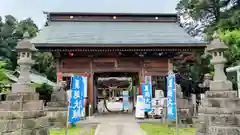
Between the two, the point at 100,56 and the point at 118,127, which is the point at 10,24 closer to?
the point at 100,56

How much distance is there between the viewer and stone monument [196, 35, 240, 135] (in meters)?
4.44

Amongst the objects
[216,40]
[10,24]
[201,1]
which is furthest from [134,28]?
[10,24]

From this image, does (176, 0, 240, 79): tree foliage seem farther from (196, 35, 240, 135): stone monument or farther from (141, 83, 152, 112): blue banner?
(196, 35, 240, 135): stone monument

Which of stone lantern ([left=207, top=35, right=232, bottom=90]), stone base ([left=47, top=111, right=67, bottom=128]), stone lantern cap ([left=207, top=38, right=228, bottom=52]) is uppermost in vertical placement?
stone lantern cap ([left=207, top=38, right=228, bottom=52])

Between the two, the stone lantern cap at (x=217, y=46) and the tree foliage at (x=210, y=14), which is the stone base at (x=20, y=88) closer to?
the stone lantern cap at (x=217, y=46)

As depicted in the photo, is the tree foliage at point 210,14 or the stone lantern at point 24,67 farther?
the tree foliage at point 210,14

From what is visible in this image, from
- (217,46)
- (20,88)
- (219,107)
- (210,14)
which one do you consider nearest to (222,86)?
(219,107)

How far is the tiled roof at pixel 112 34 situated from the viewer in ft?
34.7

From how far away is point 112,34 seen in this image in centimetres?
1253

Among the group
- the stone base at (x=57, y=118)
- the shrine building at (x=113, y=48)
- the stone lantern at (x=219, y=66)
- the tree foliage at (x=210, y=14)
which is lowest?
the stone base at (x=57, y=118)

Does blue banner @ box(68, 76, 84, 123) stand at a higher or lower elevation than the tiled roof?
lower

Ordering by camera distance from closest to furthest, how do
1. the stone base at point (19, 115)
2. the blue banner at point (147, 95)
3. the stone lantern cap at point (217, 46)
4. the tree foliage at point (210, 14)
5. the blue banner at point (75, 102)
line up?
the stone base at point (19, 115)
the stone lantern cap at point (217, 46)
the blue banner at point (75, 102)
the blue banner at point (147, 95)
the tree foliage at point (210, 14)

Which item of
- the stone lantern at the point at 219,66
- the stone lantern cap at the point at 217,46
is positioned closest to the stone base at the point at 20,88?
the stone lantern at the point at 219,66

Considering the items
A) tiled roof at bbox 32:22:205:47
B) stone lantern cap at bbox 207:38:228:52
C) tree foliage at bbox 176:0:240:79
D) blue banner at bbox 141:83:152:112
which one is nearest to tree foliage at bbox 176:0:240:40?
tree foliage at bbox 176:0:240:79
